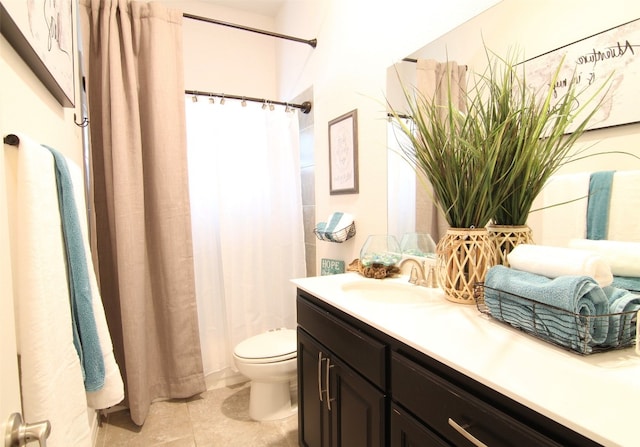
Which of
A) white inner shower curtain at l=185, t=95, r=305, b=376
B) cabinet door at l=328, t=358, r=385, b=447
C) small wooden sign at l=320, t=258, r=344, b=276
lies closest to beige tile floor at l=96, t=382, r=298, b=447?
white inner shower curtain at l=185, t=95, r=305, b=376

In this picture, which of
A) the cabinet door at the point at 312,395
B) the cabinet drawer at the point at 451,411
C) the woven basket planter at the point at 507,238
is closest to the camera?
the cabinet drawer at the point at 451,411

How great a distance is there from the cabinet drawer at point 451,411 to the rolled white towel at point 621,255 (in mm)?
525

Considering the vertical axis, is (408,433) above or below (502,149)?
below

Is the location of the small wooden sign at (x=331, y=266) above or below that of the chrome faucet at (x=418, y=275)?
below

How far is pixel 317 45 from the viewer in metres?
2.21

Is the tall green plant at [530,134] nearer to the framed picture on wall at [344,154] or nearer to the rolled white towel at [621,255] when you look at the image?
the rolled white towel at [621,255]

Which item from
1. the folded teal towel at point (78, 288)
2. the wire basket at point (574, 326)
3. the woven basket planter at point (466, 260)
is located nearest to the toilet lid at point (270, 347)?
the folded teal towel at point (78, 288)

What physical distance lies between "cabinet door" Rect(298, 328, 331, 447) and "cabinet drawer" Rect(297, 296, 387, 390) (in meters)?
0.07

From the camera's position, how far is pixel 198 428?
180 cm

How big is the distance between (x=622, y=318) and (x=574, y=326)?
0.12 m

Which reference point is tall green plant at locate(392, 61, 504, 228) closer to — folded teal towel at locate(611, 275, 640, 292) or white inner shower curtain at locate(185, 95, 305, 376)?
folded teal towel at locate(611, 275, 640, 292)

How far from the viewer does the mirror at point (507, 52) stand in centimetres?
89

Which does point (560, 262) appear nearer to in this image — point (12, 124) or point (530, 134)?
point (530, 134)

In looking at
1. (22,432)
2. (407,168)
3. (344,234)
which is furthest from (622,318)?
(344,234)
